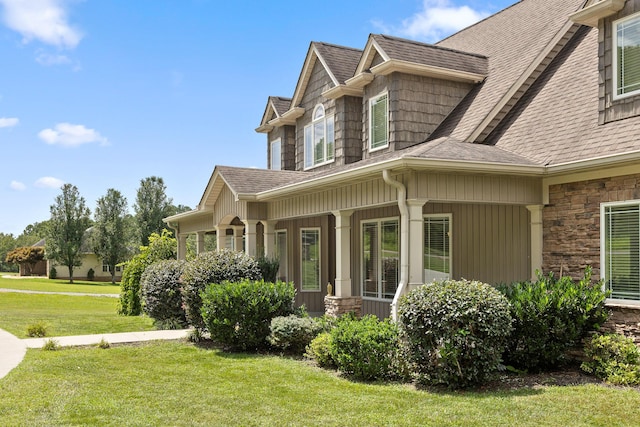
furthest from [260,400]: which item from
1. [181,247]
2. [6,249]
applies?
[6,249]

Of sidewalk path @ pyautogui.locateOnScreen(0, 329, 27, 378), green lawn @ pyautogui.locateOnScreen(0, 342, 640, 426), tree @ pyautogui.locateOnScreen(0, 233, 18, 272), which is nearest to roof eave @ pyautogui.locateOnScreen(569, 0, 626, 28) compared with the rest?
green lawn @ pyautogui.locateOnScreen(0, 342, 640, 426)

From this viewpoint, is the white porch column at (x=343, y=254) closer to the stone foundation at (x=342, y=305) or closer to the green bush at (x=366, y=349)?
the stone foundation at (x=342, y=305)

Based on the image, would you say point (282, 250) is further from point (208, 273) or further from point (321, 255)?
point (208, 273)

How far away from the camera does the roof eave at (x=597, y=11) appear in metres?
9.70

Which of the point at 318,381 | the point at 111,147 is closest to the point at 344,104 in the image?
the point at 318,381

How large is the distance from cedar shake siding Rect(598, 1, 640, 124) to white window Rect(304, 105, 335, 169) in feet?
24.3

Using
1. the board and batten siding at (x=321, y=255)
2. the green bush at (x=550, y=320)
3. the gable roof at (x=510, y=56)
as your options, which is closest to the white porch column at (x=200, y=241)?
the board and batten siding at (x=321, y=255)

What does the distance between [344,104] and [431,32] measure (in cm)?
1604

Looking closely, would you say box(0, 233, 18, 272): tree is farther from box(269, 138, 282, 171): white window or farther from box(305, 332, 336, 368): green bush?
box(305, 332, 336, 368): green bush

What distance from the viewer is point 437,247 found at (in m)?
12.1

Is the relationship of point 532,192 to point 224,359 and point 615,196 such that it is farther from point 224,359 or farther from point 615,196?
point 224,359

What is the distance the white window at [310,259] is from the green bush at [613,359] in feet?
28.8

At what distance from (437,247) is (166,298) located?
6.47 metres

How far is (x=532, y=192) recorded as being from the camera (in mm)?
10148
